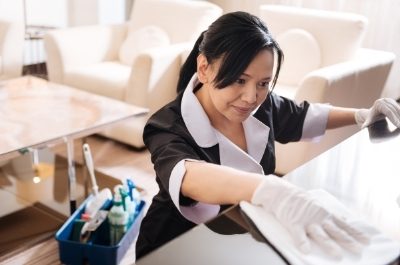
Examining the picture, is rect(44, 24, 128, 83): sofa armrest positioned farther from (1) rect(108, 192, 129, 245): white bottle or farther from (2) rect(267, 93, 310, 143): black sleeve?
(2) rect(267, 93, 310, 143): black sleeve

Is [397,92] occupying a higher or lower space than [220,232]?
lower

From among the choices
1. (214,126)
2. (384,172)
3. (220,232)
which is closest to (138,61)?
(214,126)

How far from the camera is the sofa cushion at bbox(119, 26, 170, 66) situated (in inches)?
128

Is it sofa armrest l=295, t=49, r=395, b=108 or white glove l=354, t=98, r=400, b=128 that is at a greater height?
white glove l=354, t=98, r=400, b=128

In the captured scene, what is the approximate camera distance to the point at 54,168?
269 centimetres

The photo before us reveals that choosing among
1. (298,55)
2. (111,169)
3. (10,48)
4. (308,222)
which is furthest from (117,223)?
(10,48)

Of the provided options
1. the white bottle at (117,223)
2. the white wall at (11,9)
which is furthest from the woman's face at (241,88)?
the white wall at (11,9)

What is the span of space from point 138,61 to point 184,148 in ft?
6.11

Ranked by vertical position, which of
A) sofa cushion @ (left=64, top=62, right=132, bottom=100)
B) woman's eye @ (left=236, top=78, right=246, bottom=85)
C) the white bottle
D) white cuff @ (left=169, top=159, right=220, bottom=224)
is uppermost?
woman's eye @ (left=236, top=78, right=246, bottom=85)

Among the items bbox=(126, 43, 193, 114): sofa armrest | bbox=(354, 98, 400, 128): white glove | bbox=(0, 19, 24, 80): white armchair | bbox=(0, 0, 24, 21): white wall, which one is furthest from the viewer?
bbox=(0, 0, 24, 21): white wall

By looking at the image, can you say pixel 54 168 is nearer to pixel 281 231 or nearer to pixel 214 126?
pixel 214 126

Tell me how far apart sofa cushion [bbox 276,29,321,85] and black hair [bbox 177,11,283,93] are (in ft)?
6.36

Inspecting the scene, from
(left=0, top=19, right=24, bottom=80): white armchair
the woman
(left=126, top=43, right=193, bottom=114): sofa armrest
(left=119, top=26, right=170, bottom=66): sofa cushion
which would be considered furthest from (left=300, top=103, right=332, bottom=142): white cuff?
(left=0, top=19, right=24, bottom=80): white armchair

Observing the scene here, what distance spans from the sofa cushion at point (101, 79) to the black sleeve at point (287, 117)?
5.55 ft
